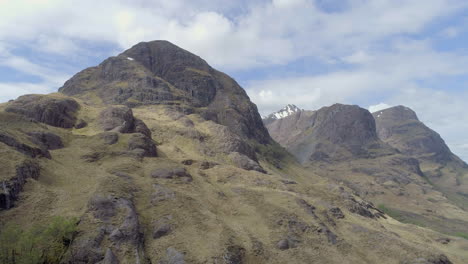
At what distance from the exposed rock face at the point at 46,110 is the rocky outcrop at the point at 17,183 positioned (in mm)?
39358

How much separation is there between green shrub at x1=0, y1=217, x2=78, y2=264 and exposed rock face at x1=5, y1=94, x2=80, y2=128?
5617 centimetres

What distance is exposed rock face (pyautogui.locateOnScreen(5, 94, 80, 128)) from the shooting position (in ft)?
320

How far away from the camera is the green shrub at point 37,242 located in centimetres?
4113

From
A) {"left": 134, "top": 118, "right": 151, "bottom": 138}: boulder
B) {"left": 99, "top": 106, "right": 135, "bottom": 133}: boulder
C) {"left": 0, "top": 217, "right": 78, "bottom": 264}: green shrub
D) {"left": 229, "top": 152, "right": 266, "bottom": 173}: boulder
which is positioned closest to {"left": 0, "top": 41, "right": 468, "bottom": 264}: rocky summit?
{"left": 0, "top": 217, "right": 78, "bottom": 264}: green shrub

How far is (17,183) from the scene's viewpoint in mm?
56000

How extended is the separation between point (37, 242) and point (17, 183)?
15.0 meters

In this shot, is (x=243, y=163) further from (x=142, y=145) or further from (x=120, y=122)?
(x=120, y=122)

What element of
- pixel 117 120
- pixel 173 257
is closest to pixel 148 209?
pixel 173 257

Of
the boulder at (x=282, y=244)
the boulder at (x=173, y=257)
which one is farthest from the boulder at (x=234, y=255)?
the boulder at (x=282, y=244)

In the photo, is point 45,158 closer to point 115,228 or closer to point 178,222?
point 115,228

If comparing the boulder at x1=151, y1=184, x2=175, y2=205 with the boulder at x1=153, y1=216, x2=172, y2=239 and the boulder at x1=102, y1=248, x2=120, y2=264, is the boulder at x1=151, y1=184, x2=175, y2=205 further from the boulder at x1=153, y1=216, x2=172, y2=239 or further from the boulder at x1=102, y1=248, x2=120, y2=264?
the boulder at x1=102, y1=248, x2=120, y2=264

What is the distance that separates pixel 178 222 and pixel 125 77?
147 meters

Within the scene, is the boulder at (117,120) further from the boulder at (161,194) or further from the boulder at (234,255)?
the boulder at (234,255)

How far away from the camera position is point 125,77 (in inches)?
7539
